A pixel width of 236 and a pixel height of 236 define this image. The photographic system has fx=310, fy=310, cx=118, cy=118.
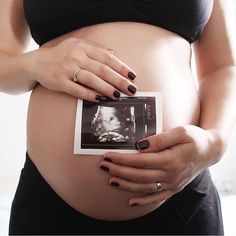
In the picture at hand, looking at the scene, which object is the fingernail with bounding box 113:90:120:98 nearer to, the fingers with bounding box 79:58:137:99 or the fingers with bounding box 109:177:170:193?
the fingers with bounding box 79:58:137:99

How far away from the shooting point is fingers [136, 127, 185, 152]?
56 centimetres

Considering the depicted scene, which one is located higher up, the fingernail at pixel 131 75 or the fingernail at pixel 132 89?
the fingernail at pixel 131 75

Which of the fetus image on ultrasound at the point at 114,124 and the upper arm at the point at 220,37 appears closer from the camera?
the fetus image on ultrasound at the point at 114,124

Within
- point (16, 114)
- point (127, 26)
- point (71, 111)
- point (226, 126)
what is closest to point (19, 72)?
point (71, 111)

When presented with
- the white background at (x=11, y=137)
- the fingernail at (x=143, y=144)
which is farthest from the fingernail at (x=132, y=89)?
the white background at (x=11, y=137)

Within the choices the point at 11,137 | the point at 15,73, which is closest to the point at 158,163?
the point at 15,73

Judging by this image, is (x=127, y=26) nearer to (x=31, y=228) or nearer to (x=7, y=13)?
(x=7, y=13)

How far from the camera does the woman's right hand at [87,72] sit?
59 cm

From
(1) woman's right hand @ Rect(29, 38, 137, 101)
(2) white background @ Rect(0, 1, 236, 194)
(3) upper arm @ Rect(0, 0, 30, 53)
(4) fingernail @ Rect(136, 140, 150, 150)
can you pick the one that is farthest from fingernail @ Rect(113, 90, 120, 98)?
(2) white background @ Rect(0, 1, 236, 194)

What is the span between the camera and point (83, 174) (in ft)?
2.02

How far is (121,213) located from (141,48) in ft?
1.15

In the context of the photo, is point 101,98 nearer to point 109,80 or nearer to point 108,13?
point 109,80

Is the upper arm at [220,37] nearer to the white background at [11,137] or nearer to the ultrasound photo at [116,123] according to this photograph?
the ultrasound photo at [116,123]

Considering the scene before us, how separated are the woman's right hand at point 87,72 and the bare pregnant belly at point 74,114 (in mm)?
42
